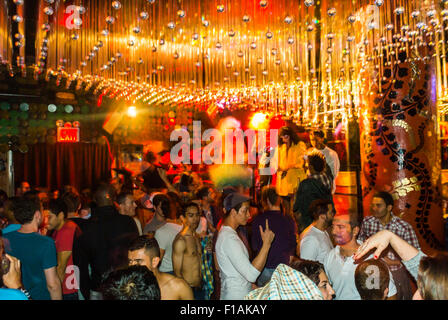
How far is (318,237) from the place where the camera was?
3.87 metres

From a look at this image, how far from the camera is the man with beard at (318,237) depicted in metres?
3.76

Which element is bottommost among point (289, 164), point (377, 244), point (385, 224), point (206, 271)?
point (206, 271)

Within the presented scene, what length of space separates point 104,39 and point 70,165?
7.19 meters

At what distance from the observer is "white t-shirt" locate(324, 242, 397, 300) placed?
2943 millimetres

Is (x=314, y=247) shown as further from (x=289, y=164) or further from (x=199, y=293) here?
(x=289, y=164)

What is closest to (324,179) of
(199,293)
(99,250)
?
(199,293)

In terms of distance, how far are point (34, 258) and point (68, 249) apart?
2.30 feet

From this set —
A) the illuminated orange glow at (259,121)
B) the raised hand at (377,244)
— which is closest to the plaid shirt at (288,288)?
the raised hand at (377,244)

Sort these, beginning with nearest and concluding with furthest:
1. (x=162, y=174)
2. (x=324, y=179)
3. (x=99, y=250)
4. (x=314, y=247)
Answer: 1. (x=99, y=250)
2. (x=314, y=247)
3. (x=324, y=179)
4. (x=162, y=174)

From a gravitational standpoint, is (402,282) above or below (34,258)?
below

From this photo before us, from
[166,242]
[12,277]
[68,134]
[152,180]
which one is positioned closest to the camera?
[12,277]

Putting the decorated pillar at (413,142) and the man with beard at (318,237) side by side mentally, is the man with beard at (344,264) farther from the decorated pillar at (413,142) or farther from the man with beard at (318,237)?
the decorated pillar at (413,142)

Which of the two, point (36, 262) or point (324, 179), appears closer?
point (36, 262)

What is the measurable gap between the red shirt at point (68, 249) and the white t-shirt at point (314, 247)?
190 cm
